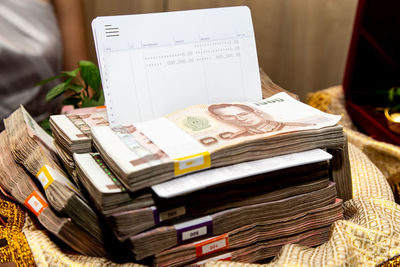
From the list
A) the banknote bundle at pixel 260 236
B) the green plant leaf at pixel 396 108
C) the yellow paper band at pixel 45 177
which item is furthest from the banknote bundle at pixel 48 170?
the green plant leaf at pixel 396 108

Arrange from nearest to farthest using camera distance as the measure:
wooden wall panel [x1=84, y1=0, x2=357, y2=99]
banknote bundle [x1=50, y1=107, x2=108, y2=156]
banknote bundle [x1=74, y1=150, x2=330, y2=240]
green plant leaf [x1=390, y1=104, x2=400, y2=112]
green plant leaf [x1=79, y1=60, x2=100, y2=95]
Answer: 1. banknote bundle [x1=74, y1=150, x2=330, y2=240]
2. banknote bundle [x1=50, y1=107, x2=108, y2=156]
3. green plant leaf [x1=79, y1=60, x2=100, y2=95]
4. green plant leaf [x1=390, y1=104, x2=400, y2=112]
5. wooden wall panel [x1=84, y1=0, x2=357, y2=99]

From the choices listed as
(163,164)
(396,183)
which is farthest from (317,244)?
(396,183)

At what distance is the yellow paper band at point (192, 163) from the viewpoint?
47 cm

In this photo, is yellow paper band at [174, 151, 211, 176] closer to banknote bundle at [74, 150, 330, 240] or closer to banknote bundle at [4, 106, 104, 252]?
banknote bundle at [74, 150, 330, 240]

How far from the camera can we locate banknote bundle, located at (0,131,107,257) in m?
0.49

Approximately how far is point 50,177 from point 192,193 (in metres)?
0.20

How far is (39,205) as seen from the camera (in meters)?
0.55

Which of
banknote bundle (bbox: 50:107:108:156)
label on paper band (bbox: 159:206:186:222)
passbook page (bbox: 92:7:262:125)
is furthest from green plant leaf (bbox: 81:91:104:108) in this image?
label on paper band (bbox: 159:206:186:222)

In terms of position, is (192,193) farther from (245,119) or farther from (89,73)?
(89,73)

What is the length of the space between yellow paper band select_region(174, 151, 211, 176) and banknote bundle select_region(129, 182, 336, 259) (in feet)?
0.25

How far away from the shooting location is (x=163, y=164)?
47 cm

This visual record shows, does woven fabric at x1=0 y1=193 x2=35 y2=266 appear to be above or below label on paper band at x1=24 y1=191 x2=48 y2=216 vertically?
below

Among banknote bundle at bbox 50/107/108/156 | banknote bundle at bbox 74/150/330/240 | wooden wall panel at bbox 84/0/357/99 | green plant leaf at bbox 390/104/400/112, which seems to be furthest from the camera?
wooden wall panel at bbox 84/0/357/99

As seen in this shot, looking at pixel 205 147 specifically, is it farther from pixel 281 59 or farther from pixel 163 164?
pixel 281 59
